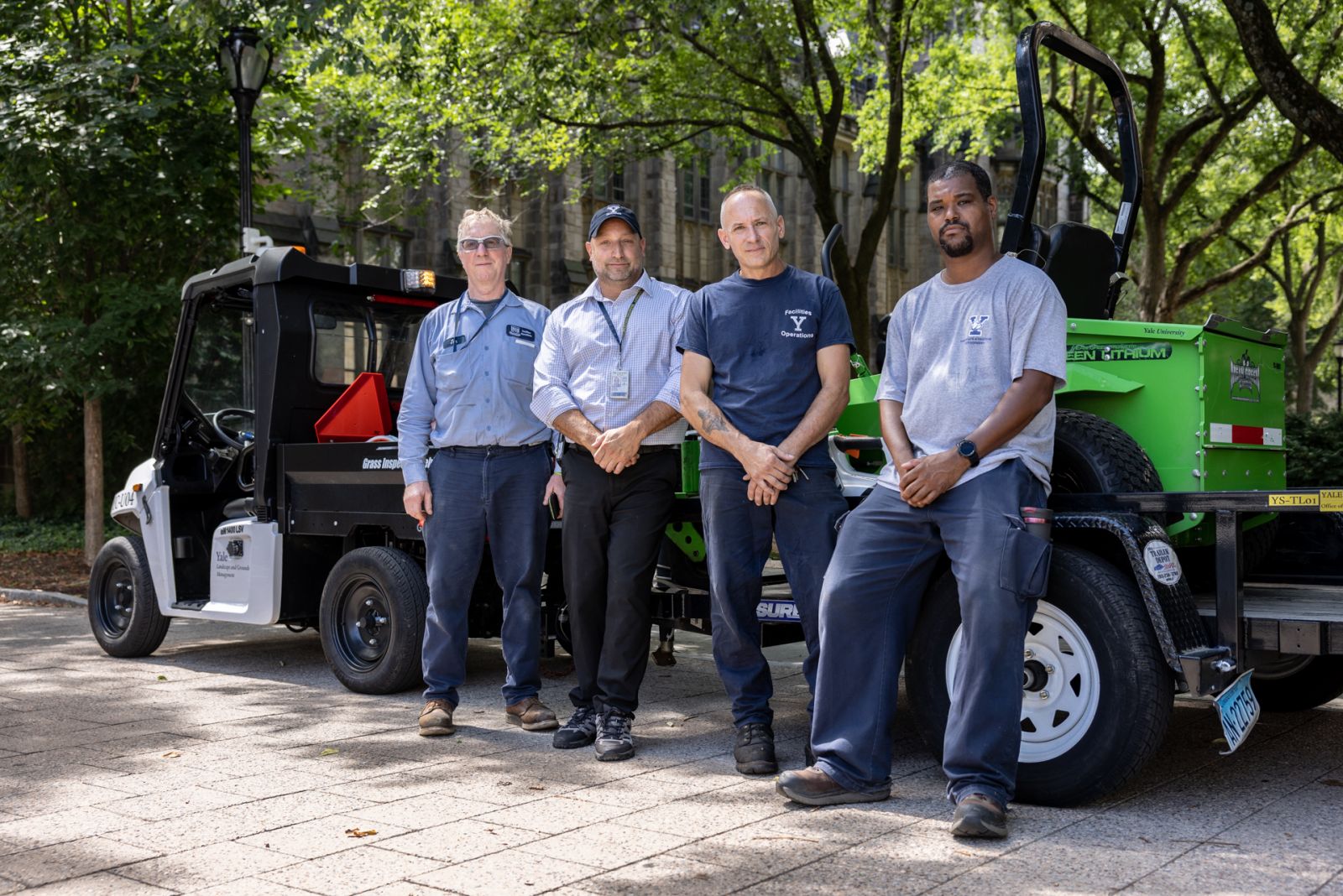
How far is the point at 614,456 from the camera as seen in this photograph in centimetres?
556

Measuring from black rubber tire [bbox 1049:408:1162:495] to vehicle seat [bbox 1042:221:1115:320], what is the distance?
0.83m

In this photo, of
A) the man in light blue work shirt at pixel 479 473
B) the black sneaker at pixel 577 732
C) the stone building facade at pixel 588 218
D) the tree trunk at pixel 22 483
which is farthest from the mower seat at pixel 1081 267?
the tree trunk at pixel 22 483

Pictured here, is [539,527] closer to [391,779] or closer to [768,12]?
[391,779]

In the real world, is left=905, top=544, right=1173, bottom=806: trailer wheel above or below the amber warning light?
below

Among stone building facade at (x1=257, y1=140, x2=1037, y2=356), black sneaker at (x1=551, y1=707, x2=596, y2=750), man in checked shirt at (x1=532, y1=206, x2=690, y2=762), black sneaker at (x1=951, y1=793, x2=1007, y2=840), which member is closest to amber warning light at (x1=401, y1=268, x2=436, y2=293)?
man in checked shirt at (x1=532, y1=206, x2=690, y2=762)

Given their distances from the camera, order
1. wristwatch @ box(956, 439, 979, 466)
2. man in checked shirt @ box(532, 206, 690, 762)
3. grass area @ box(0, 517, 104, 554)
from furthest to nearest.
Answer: grass area @ box(0, 517, 104, 554) → man in checked shirt @ box(532, 206, 690, 762) → wristwatch @ box(956, 439, 979, 466)

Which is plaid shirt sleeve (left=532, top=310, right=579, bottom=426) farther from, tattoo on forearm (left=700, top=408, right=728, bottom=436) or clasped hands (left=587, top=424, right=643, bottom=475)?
tattoo on forearm (left=700, top=408, right=728, bottom=436)

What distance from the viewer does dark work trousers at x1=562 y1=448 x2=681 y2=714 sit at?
18.7 feet

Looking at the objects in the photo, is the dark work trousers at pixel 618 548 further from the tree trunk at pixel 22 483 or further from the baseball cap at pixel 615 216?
the tree trunk at pixel 22 483

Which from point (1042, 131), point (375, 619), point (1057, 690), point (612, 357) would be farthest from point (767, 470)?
point (375, 619)

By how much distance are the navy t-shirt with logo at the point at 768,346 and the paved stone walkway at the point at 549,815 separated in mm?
1323

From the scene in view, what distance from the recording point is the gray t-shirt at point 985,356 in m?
4.54

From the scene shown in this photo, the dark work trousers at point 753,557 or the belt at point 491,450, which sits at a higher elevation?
the belt at point 491,450

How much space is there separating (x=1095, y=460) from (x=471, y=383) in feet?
8.96
